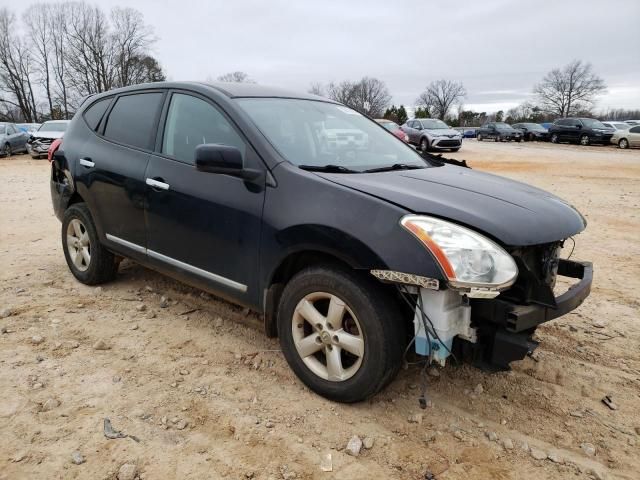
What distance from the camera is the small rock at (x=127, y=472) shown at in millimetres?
2154

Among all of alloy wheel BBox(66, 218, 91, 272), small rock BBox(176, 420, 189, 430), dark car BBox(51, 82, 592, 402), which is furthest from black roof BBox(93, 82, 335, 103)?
small rock BBox(176, 420, 189, 430)

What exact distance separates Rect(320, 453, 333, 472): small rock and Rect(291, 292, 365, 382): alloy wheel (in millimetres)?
420

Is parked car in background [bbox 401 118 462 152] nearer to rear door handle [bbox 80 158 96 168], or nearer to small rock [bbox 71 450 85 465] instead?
rear door handle [bbox 80 158 96 168]

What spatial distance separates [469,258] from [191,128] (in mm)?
2135

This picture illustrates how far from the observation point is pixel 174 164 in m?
3.37

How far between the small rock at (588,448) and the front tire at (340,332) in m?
0.97

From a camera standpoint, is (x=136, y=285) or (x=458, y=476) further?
(x=136, y=285)

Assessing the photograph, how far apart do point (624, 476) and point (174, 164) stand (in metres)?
3.06

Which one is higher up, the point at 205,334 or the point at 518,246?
the point at 518,246

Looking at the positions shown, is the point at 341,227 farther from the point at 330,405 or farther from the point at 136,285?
the point at 136,285

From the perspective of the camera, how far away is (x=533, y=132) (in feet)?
112

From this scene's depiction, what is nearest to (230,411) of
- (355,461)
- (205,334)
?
(355,461)

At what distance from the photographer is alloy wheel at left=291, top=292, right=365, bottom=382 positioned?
8.40 feet

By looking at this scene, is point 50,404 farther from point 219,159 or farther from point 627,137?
point 627,137
